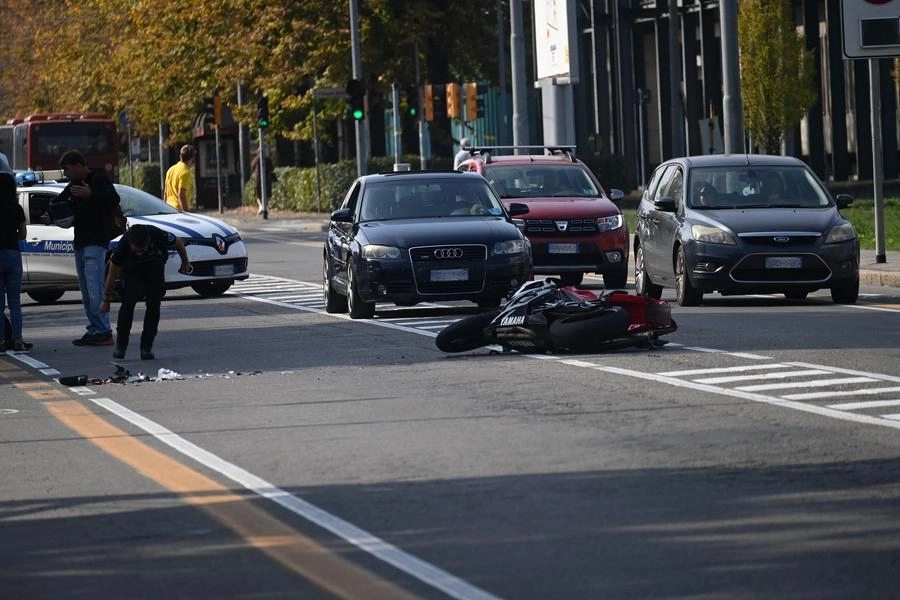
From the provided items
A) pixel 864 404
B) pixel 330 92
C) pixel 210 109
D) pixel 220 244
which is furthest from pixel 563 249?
pixel 210 109

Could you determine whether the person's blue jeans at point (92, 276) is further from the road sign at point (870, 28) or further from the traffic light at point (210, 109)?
the traffic light at point (210, 109)

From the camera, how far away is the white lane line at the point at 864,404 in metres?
11.5

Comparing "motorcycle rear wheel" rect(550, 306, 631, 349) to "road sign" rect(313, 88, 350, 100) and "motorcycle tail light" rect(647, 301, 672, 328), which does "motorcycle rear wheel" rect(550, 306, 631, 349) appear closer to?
"motorcycle tail light" rect(647, 301, 672, 328)

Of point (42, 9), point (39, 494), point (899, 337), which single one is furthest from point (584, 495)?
point (42, 9)

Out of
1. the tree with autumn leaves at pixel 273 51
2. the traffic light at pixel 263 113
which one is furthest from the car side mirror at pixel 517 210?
the traffic light at pixel 263 113

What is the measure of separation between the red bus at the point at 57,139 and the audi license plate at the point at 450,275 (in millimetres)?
41410

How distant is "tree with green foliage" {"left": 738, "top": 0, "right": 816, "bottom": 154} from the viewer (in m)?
47.8

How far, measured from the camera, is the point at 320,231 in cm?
4669

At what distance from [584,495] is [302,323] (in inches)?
459

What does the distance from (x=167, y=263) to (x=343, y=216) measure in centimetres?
460

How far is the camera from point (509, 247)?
1966 centimetres

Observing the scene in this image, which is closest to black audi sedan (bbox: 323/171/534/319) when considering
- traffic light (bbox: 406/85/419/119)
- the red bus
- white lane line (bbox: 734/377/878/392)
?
white lane line (bbox: 734/377/878/392)

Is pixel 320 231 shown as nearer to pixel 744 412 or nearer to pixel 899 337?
pixel 899 337

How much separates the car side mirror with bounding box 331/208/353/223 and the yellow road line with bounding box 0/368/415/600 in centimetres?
818
